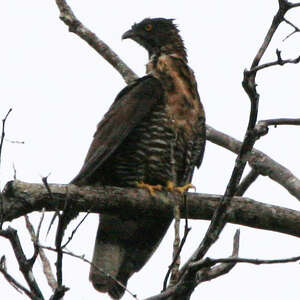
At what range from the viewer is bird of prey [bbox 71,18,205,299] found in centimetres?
571

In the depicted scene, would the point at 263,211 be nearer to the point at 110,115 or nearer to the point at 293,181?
the point at 293,181

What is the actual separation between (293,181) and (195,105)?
44.0 inches

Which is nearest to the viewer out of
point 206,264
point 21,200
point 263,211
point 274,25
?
point 206,264

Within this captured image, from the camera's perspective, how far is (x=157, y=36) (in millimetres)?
6965

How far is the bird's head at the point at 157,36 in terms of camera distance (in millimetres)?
6871

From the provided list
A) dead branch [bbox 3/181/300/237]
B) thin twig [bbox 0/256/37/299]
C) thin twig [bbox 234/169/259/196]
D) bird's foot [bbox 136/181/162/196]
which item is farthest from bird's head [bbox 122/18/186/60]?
thin twig [bbox 0/256/37/299]

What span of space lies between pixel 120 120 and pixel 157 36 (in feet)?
4.95

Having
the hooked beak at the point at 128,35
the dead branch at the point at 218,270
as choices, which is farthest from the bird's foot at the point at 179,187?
the dead branch at the point at 218,270

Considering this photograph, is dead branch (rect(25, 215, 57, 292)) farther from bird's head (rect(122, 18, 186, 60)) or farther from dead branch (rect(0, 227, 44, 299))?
bird's head (rect(122, 18, 186, 60))

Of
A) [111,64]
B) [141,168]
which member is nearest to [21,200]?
[141,168]

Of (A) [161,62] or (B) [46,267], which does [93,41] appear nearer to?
(A) [161,62]

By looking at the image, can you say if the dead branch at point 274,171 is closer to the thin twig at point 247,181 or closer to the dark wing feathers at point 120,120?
the thin twig at point 247,181

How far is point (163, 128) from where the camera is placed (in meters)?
5.82

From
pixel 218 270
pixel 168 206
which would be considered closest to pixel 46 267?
pixel 218 270
